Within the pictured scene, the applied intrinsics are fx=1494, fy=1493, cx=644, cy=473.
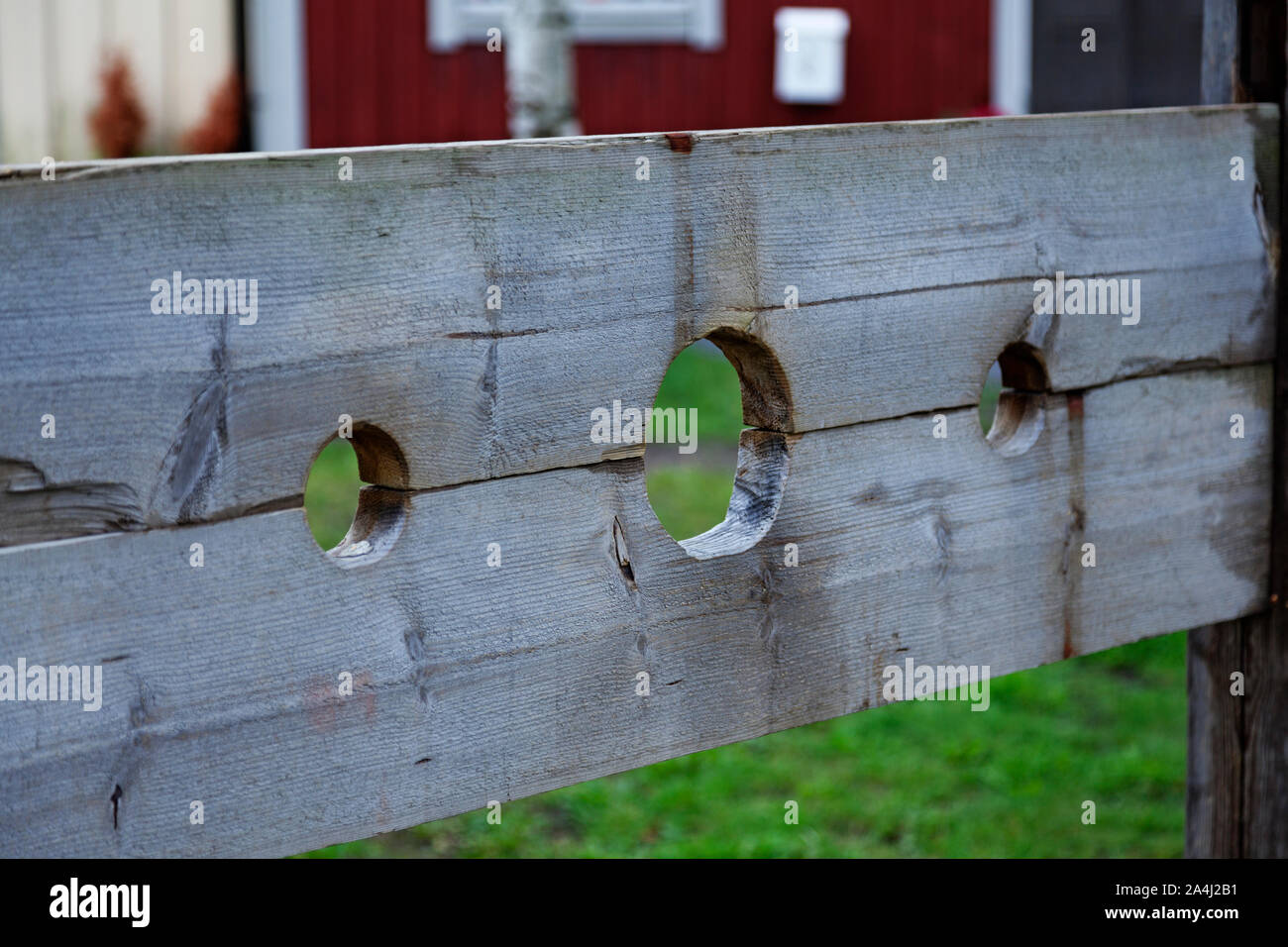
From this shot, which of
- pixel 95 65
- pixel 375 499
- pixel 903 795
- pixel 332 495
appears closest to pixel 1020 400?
pixel 375 499

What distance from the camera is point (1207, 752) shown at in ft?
7.41

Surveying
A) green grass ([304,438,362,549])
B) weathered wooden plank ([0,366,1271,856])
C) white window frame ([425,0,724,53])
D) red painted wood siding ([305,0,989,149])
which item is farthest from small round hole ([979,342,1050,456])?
white window frame ([425,0,724,53])

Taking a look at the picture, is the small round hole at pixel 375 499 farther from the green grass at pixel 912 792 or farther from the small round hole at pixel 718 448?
the green grass at pixel 912 792

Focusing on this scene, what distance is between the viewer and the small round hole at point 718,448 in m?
1.58

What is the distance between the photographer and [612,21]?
9117 mm

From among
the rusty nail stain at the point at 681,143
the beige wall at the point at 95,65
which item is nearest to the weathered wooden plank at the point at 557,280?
the rusty nail stain at the point at 681,143

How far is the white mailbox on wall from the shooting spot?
8758 mm

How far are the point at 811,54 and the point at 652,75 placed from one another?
1000 millimetres

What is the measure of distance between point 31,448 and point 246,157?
0.96 feet

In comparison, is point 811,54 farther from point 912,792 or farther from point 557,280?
point 557,280

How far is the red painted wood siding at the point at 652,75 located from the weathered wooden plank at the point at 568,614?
7411 millimetres

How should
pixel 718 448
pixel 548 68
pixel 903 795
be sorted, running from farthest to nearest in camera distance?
pixel 548 68 → pixel 718 448 → pixel 903 795

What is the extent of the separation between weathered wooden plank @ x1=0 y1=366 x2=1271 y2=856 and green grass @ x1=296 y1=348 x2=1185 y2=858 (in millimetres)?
1719

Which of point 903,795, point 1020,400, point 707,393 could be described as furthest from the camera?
point 707,393
